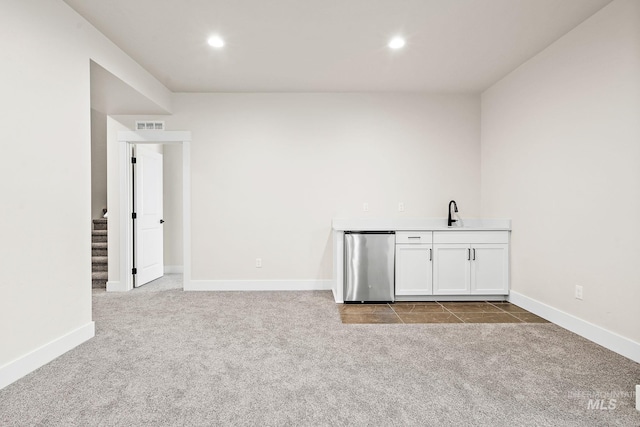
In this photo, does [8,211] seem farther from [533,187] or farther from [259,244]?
[533,187]

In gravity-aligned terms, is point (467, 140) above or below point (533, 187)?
above

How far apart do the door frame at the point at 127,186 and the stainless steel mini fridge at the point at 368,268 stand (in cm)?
214

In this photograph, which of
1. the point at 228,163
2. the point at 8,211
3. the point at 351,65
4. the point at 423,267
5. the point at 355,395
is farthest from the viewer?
the point at 228,163

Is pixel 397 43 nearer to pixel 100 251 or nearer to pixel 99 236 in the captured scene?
pixel 100 251

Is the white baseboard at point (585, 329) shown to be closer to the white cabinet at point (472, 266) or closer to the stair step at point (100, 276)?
the white cabinet at point (472, 266)

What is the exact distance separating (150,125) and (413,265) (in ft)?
12.6

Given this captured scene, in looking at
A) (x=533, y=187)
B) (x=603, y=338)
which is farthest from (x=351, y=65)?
(x=603, y=338)

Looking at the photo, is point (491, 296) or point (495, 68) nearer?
point (495, 68)

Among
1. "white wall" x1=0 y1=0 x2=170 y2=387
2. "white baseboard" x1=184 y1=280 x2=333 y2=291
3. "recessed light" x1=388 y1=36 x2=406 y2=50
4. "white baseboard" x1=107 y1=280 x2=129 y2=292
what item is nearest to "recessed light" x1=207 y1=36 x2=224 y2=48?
"white wall" x1=0 y1=0 x2=170 y2=387

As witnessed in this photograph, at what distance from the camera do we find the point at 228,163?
4.36 m

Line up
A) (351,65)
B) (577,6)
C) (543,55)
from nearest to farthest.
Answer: (577,6) < (543,55) < (351,65)

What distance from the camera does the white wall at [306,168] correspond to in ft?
14.3

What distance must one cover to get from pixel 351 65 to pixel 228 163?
2.00m

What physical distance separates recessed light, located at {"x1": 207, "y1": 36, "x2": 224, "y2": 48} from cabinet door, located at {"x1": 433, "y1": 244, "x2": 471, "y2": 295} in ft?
10.6
